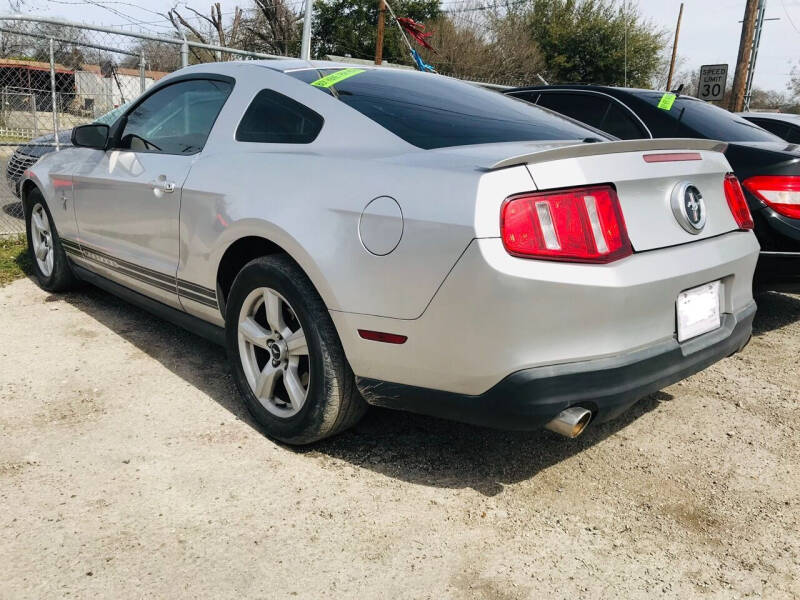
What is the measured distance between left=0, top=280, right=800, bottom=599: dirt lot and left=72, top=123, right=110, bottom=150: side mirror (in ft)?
4.01

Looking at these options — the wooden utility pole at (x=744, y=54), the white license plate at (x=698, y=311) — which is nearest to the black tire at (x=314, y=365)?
the white license plate at (x=698, y=311)

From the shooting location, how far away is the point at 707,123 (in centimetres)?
482

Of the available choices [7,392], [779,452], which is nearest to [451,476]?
[779,452]

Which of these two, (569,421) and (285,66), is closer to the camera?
(569,421)

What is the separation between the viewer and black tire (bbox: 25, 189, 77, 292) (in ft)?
14.8

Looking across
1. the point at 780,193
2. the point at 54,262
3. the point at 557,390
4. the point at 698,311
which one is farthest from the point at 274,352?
the point at 780,193

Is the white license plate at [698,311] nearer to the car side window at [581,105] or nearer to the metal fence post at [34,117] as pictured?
the car side window at [581,105]

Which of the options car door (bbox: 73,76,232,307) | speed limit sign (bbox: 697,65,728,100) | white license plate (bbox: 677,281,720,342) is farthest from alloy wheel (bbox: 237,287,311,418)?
speed limit sign (bbox: 697,65,728,100)

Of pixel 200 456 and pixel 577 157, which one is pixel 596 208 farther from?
pixel 200 456

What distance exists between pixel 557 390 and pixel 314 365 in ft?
2.89

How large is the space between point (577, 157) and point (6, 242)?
19.2 feet

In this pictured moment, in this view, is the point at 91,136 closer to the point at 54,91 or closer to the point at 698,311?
the point at 698,311

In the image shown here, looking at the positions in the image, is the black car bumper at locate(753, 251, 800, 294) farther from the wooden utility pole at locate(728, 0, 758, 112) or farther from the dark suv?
the wooden utility pole at locate(728, 0, 758, 112)

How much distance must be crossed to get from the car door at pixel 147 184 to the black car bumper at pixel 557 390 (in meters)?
1.42
